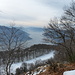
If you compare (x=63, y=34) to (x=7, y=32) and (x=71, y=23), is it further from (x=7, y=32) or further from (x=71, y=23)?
(x=7, y=32)

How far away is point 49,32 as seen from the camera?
1489cm

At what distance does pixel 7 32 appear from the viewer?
12914 millimetres

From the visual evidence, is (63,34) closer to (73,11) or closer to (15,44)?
(73,11)

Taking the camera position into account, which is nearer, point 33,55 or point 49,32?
point 49,32

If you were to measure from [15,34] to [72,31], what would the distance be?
632cm

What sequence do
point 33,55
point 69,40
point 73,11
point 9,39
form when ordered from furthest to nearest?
point 33,55 → point 69,40 → point 73,11 → point 9,39

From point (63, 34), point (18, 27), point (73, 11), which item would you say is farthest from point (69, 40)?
point (18, 27)

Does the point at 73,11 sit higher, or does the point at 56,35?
the point at 73,11

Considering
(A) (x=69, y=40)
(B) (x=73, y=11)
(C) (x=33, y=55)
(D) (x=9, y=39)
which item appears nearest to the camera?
(D) (x=9, y=39)

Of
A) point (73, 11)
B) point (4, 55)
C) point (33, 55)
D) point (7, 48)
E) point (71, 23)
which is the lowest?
point (33, 55)

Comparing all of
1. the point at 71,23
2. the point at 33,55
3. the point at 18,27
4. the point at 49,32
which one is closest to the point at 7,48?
the point at 18,27

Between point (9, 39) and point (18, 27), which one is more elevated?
point (18, 27)

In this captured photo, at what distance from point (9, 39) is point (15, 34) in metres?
0.83

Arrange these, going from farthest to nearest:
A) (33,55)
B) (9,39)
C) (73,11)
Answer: (33,55)
(73,11)
(9,39)
